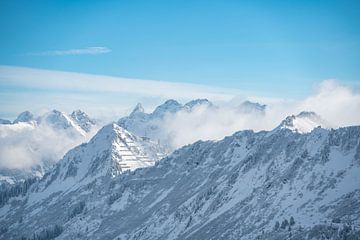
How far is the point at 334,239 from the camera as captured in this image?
192 metres

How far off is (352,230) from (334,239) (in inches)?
342

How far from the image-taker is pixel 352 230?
193 metres
